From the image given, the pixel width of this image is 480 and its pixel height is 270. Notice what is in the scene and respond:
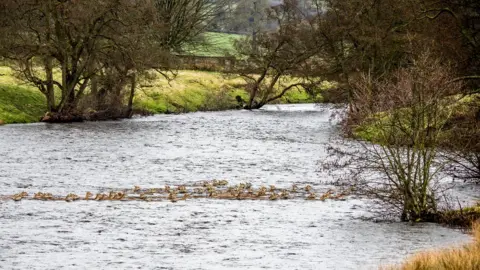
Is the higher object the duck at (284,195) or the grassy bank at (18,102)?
the grassy bank at (18,102)

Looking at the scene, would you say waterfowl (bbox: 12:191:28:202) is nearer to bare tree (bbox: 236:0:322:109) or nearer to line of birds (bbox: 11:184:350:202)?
line of birds (bbox: 11:184:350:202)

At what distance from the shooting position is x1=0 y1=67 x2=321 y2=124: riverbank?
6462 cm

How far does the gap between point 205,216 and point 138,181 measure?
874 cm

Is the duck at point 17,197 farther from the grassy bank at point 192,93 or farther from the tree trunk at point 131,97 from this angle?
the grassy bank at point 192,93

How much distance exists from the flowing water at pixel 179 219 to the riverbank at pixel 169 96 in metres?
16.3

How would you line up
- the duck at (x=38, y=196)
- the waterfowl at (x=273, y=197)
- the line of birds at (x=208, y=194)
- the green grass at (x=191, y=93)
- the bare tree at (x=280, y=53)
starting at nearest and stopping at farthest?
the duck at (x=38, y=196) → the line of birds at (x=208, y=194) → the waterfowl at (x=273, y=197) → the green grass at (x=191, y=93) → the bare tree at (x=280, y=53)

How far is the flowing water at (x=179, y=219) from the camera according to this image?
19.9 meters

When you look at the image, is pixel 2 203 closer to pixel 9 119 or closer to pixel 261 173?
pixel 261 173

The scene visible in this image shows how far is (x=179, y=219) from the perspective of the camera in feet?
83.8

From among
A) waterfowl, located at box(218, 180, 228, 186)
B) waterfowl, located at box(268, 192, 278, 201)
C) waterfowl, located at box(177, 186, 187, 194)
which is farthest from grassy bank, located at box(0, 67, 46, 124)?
waterfowl, located at box(268, 192, 278, 201)

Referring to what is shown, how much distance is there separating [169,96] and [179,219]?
192 ft

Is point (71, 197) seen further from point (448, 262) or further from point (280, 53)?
point (280, 53)

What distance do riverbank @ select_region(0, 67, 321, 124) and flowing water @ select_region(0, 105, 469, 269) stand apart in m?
16.3

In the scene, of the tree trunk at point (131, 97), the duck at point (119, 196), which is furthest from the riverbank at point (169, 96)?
the duck at point (119, 196)
